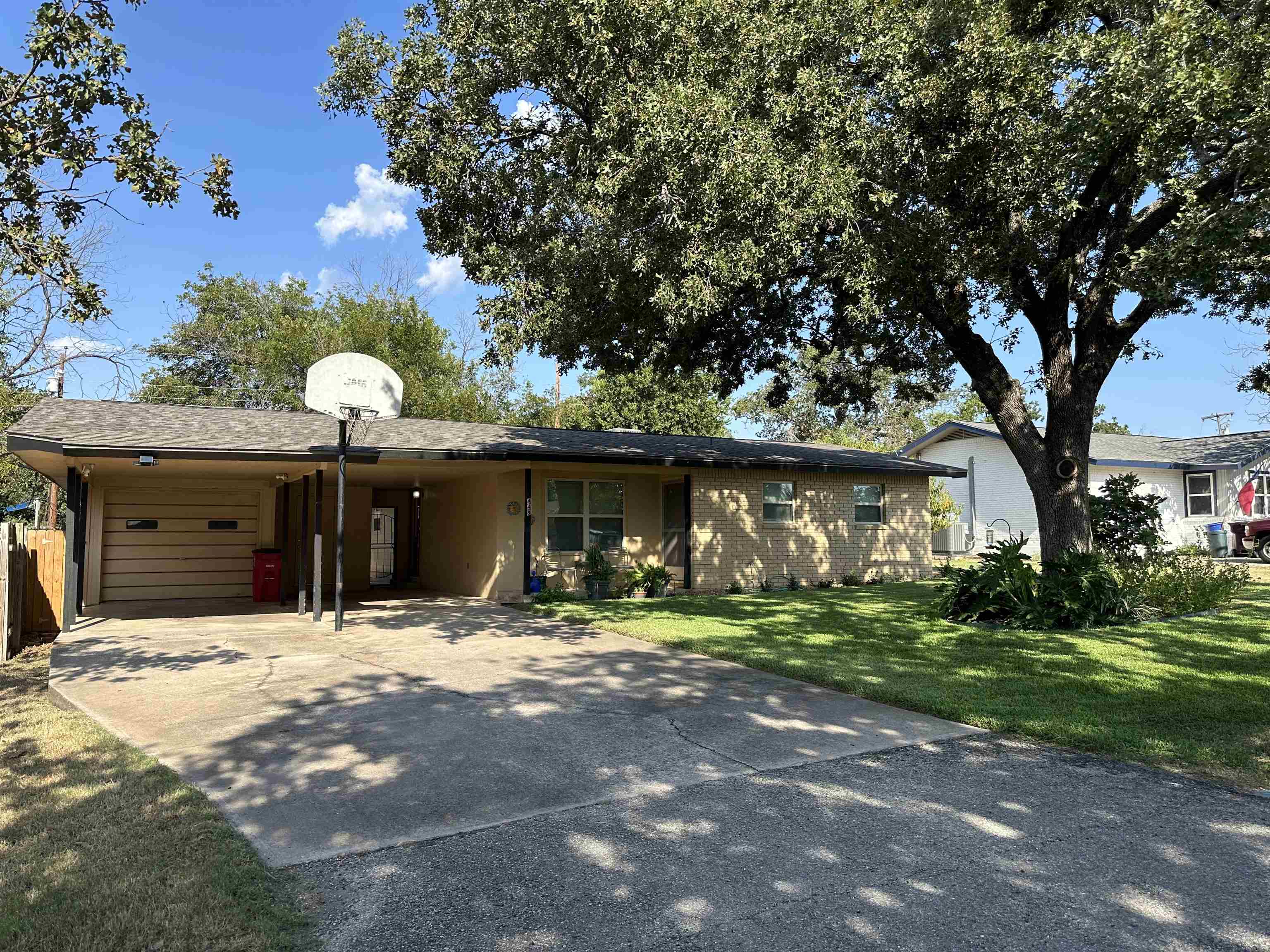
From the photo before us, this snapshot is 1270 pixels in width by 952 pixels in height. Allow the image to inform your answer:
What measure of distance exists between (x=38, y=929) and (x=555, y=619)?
355 inches

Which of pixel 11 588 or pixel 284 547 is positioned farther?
pixel 284 547

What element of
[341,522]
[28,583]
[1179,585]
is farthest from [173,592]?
[1179,585]

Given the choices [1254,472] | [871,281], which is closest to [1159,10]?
[871,281]

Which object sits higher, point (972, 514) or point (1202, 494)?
point (1202, 494)

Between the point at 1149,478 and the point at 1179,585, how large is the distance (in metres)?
17.3

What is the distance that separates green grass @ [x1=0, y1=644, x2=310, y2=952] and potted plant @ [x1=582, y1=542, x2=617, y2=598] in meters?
9.81

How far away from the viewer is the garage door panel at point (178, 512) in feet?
46.9

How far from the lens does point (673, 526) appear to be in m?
16.2

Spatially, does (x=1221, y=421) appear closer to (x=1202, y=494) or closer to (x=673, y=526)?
(x=1202, y=494)

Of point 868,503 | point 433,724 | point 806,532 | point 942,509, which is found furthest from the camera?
point 942,509

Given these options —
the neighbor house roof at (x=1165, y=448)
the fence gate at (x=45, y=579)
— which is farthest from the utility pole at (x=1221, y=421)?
the fence gate at (x=45, y=579)

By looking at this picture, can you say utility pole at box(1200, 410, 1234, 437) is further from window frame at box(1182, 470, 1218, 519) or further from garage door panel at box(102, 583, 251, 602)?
garage door panel at box(102, 583, 251, 602)

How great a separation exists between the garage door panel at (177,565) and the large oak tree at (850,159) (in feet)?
26.8

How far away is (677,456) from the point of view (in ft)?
49.4
